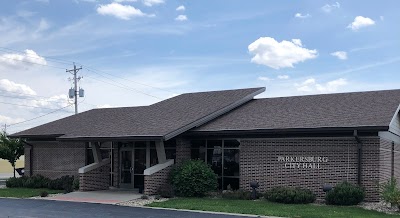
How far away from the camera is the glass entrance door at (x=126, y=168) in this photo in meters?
25.3

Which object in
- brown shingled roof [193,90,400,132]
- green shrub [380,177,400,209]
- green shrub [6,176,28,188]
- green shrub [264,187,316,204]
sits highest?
brown shingled roof [193,90,400,132]

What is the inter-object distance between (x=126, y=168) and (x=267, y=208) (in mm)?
Answer: 10744

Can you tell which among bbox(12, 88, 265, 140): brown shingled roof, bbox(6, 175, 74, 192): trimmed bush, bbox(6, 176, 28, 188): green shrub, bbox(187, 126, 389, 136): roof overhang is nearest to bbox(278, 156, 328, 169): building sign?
bbox(187, 126, 389, 136): roof overhang

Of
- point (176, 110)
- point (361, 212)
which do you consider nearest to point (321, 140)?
point (361, 212)

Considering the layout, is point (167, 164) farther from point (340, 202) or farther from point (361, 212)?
point (361, 212)

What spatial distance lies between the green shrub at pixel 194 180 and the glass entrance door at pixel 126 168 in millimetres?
4451

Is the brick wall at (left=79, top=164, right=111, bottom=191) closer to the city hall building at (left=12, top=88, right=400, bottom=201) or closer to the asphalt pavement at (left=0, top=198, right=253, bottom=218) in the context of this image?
the city hall building at (left=12, top=88, right=400, bottom=201)

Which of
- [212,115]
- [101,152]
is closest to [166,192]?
[212,115]

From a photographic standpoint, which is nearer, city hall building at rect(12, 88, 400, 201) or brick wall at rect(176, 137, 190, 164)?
city hall building at rect(12, 88, 400, 201)

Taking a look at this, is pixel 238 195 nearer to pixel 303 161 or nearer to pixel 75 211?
pixel 303 161

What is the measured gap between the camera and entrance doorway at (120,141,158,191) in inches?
957

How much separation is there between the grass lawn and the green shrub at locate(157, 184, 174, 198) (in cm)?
106

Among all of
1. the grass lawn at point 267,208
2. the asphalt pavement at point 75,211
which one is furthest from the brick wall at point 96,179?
the grass lawn at point 267,208

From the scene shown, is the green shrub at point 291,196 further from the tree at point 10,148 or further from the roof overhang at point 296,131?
the tree at point 10,148
